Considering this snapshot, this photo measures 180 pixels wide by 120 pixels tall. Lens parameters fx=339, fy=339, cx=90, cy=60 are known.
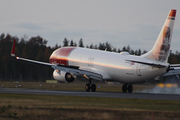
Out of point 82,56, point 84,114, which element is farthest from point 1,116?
point 82,56

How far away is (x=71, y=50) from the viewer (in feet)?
161

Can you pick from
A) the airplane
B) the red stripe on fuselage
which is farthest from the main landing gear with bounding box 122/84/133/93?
the red stripe on fuselage

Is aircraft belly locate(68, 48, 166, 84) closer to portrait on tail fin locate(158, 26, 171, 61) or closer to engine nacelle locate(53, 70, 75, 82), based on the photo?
portrait on tail fin locate(158, 26, 171, 61)

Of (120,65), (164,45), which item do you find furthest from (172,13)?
(120,65)

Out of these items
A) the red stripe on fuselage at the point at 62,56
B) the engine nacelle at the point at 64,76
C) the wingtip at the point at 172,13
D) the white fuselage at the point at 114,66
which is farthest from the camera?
the red stripe on fuselage at the point at 62,56

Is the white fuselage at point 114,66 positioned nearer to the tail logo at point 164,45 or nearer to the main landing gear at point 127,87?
the tail logo at point 164,45

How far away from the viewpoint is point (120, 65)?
130 ft

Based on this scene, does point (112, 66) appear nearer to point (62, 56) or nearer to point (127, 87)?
point (127, 87)

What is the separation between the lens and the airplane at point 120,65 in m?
34.8

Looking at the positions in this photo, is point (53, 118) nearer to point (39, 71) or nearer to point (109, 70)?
point (109, 70)

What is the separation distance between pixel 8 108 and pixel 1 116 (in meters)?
3.18

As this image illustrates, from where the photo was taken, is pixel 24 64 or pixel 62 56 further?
pixel 24 64

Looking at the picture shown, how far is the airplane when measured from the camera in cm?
3481

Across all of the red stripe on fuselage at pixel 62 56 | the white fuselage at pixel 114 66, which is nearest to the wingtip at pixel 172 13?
the white fuselage at pixel 114 66
